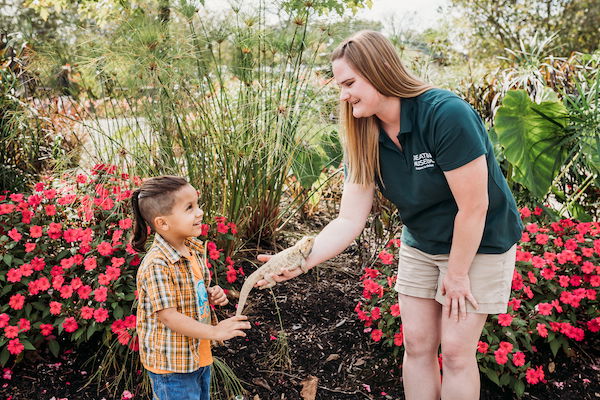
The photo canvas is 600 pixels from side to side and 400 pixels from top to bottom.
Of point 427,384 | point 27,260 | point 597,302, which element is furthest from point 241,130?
point 597,302

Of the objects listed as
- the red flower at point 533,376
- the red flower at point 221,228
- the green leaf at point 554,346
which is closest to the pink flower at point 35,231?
the red flower at point 221,228

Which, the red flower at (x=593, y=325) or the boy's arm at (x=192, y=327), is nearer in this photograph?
the boy's arm at (x=192, y=327)

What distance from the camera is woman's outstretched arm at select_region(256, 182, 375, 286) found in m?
2.03

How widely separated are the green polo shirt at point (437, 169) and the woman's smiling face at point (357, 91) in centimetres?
10

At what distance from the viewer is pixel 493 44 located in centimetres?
1377

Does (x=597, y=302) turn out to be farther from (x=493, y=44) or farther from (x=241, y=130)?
(x=493, y=44)

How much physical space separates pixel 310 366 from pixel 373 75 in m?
1.66

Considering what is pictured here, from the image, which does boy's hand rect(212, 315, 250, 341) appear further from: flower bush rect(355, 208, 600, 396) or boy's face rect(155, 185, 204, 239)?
flower bush rect(355, 208, 600, 396)

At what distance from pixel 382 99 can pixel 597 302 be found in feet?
6.06

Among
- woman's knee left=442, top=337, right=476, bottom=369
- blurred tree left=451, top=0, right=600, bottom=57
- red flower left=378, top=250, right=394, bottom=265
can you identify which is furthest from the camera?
blurred tree left=451, top=0, right=600, bottom=57

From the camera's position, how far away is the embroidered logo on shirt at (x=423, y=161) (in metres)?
1.75

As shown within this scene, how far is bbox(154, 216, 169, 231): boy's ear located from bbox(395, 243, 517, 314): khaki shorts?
885 millimetres

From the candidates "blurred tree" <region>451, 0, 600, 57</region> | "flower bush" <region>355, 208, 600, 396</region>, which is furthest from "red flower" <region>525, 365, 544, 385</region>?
"blurred tree" <region>451, 0, 600, 57</region>

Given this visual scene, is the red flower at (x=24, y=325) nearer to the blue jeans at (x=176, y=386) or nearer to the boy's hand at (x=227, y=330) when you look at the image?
the blue jeans at (x=176, y=386)
